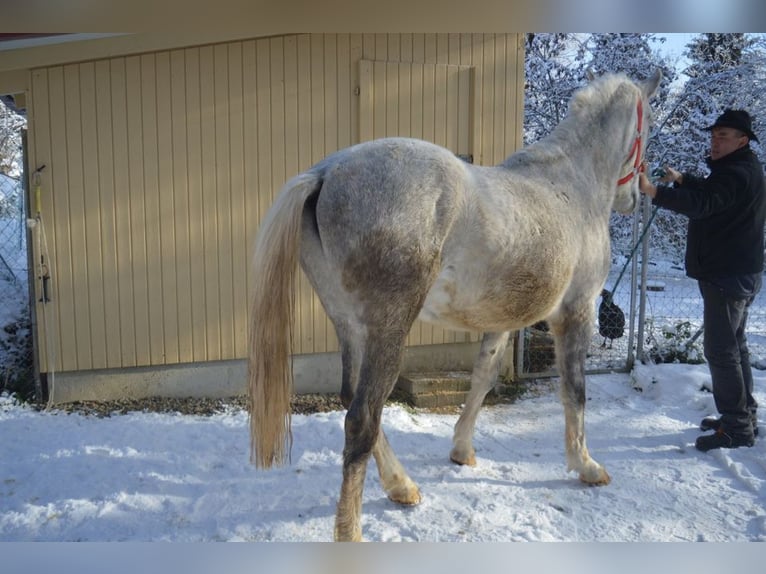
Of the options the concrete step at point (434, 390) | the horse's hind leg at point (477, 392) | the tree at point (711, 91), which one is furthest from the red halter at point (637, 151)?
the tree at point (711, 91)

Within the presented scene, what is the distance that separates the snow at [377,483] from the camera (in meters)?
2.54

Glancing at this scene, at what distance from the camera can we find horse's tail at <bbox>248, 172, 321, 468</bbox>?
202 centimetres

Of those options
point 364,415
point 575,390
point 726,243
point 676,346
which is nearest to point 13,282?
point 364,415

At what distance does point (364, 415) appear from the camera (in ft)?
Result: 6.88

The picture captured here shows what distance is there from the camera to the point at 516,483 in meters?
3.03

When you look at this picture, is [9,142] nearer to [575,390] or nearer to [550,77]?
[550,77]

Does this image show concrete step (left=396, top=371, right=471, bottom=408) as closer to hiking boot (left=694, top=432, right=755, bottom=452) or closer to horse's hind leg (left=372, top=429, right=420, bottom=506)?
horse's hind leg (left=372, top=429, right=420, bottom=506)

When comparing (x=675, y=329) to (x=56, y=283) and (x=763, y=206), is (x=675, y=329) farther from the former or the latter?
(x=56, y=283)

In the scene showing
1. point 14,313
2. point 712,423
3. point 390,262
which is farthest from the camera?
point 14,313

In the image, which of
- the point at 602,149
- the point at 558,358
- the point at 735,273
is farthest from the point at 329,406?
the point at 735,273

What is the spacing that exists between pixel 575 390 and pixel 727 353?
1151mm

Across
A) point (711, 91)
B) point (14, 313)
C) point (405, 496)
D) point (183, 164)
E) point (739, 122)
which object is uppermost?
point (711, 91)

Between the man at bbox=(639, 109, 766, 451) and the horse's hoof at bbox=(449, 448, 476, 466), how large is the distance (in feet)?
5.06

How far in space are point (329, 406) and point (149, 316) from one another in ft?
5.20
